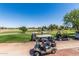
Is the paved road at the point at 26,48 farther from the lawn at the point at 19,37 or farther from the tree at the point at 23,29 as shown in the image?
the tree at the point at 23,29

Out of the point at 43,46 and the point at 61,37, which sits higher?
the point at 61,37

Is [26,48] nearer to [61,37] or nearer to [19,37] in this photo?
[19,37]

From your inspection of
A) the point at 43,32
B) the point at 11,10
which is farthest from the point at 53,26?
the point at 11,10

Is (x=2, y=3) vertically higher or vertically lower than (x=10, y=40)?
higher

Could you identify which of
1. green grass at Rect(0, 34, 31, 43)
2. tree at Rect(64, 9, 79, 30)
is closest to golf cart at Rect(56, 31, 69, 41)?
tree at Rect(64, 9, 79, 30)

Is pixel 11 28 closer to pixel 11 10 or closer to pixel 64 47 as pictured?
pixel 11 10

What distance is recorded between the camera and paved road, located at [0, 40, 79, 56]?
1048 centimetres

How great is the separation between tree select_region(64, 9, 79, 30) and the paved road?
34 centimetres

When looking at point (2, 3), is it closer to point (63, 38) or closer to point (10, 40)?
point (10, 40)

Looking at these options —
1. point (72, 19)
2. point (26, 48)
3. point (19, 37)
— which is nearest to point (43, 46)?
point (26, 48)

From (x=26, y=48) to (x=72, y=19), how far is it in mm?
1063

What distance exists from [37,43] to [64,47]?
54cm

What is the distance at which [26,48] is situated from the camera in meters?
10.5

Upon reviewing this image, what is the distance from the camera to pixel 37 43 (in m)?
10.5
